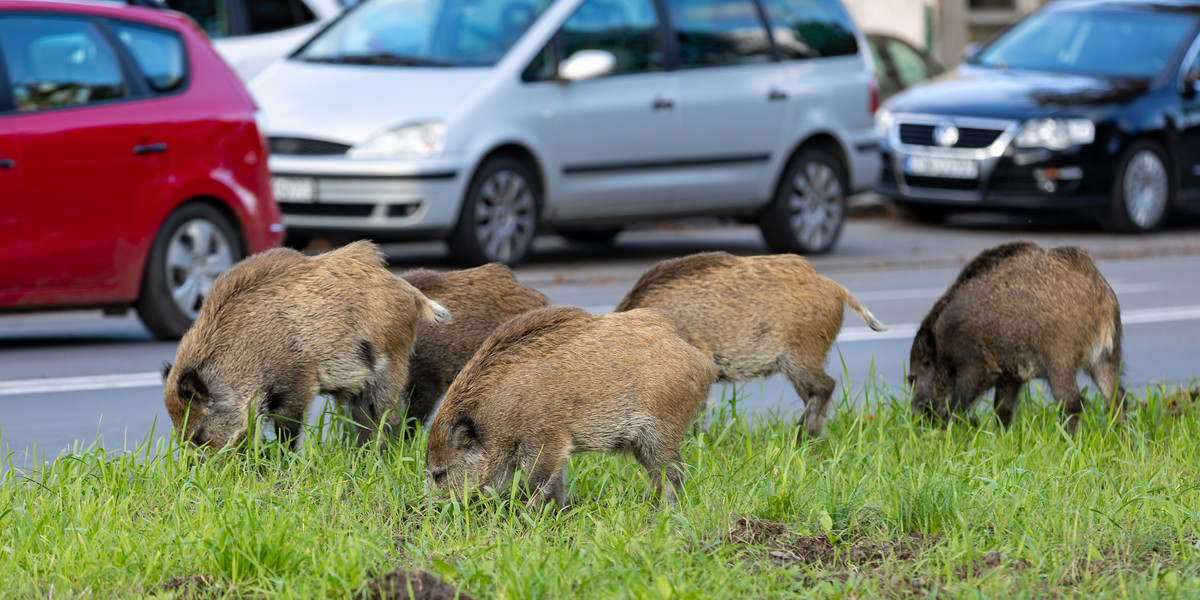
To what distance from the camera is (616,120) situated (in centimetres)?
1278

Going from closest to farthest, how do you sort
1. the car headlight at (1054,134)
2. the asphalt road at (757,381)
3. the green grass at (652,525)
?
the green grass at (652,525) → the asphalt road at (757,381) → the car headlight at (1054,134)

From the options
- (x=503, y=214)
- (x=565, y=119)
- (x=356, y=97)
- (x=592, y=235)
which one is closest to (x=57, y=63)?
(x=356, y=97)

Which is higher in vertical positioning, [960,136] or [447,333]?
[447,333]

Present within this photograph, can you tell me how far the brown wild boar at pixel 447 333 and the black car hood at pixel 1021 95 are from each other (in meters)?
10.6

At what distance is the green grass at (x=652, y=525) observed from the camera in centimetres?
406

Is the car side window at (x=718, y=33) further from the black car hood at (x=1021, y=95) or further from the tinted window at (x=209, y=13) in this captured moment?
the tinted window at (x=209, y=13)

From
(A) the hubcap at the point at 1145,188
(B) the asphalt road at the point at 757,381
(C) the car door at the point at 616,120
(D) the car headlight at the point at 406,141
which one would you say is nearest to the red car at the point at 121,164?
(B) the asphalt road at the point at 757,381

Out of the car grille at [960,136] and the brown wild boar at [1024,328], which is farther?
the car grille at [960,136]

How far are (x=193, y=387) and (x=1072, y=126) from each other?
1180cm

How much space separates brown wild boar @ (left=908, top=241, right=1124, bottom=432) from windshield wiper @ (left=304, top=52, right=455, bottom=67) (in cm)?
696

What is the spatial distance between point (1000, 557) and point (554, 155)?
8546mm

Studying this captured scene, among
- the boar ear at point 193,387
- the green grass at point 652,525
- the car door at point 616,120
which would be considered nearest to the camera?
the green grass at point 652,525

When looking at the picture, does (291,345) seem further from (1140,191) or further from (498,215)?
(1140,191)

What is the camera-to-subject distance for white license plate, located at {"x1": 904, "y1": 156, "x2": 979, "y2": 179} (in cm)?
1538
